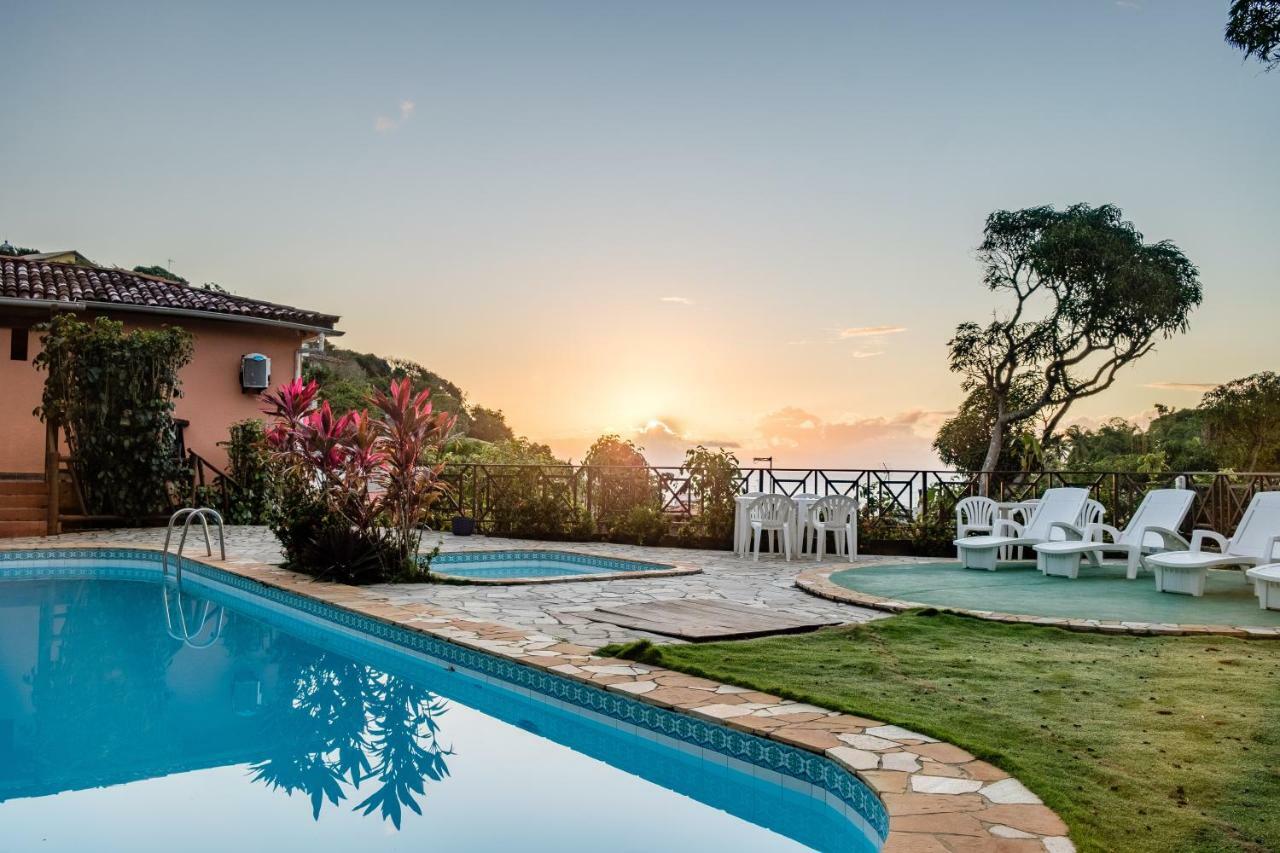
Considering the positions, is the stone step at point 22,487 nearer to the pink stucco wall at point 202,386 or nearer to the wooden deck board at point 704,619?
the pink stucco wall at point 202,386

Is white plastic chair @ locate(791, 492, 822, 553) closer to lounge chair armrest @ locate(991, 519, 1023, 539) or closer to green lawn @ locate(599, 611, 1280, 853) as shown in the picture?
lounge chair armrest @ locate(991, 519, 1023, 539)

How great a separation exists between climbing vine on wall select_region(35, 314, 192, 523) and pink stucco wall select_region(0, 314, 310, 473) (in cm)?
158

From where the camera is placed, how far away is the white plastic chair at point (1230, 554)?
7.80 m

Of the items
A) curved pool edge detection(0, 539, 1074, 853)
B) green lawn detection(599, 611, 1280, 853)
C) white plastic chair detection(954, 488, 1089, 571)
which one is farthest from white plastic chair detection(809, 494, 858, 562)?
curved pool edge detection(0, 539, 1074, 853)

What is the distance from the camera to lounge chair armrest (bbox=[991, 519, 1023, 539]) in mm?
10344

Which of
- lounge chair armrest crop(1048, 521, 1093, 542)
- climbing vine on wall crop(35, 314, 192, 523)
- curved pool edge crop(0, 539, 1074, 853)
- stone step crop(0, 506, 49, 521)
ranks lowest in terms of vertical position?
curved pool edge crop(0, 539, 1074, 853)

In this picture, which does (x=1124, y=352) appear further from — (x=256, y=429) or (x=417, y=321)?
(x=256, y=429)

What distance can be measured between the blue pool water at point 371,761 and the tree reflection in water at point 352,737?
1 cm

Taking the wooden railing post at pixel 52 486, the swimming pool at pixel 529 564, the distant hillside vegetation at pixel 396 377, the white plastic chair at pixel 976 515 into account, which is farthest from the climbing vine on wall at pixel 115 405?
the distant hillside vegetation at pixel 396 377

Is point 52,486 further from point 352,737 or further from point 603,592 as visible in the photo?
point 352,737

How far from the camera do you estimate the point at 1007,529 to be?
36.5 ft

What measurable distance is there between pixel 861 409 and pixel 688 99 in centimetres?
990

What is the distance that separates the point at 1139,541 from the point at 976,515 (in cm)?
229

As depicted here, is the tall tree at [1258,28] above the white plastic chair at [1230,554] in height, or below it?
above
